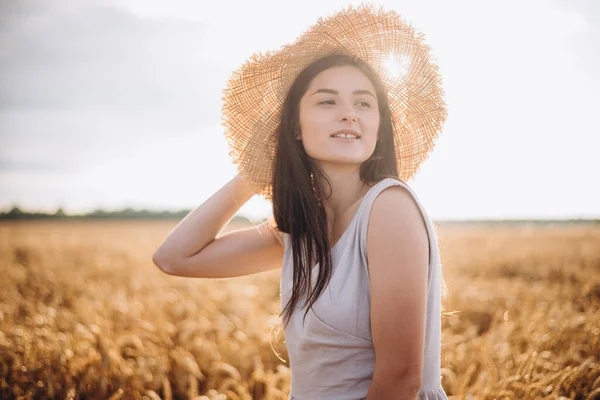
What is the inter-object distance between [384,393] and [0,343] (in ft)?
11.8

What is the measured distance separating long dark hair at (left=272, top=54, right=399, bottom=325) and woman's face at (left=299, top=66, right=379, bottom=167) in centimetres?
7

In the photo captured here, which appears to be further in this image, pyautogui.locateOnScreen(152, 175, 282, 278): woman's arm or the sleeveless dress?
pyautogui.locateOnScreen(152, 175, 282, 278): woman's arm

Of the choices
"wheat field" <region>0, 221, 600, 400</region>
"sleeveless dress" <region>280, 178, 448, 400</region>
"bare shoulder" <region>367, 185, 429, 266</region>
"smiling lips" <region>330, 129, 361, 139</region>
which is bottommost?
"wheat field" <region>0, 221, 600, 400</region>

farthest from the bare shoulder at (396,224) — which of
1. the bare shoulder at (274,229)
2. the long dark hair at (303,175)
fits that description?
the bare shoulder at (274,229)

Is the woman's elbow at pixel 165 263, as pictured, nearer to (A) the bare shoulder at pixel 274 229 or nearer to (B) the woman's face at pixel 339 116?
(A) the bare shoulder at pixel 274 229

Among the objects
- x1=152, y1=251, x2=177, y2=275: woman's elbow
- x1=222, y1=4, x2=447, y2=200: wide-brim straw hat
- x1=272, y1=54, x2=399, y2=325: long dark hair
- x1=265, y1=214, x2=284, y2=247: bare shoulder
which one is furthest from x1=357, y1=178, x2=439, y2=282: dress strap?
x1=152, y1=251, x2=177, y2=275: woman's elbow

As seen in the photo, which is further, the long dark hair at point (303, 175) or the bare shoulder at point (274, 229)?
the bare shoulder at point (274, 229)

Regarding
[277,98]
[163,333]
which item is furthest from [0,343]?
[277,98]

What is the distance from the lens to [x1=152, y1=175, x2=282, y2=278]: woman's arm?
8.08 feet

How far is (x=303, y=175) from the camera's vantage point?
2225 mm

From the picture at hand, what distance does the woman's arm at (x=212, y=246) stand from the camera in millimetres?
2463

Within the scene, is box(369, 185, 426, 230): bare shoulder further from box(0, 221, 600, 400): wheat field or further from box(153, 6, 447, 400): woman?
box(0, 221, 600, 400): wheat field

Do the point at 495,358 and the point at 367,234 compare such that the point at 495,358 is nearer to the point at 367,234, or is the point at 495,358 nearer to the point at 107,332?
the point at 367,234

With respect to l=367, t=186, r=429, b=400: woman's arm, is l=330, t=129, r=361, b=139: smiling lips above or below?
above
